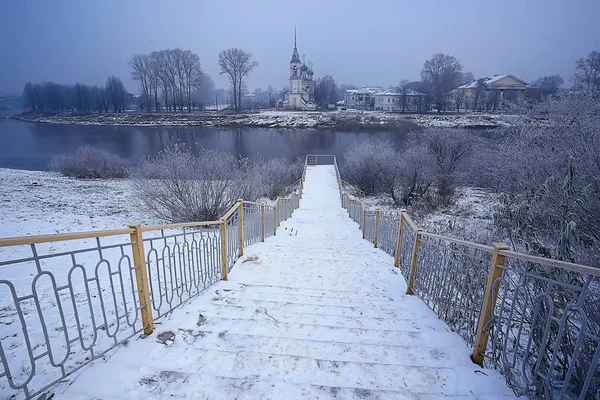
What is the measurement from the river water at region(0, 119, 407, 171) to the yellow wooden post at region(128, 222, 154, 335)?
1052 inches

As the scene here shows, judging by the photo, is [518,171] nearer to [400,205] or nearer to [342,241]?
[342,241]

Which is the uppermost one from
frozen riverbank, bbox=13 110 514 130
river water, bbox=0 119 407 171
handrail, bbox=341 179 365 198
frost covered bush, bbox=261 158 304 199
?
frozen riverbank, bbox=13 110 514 130

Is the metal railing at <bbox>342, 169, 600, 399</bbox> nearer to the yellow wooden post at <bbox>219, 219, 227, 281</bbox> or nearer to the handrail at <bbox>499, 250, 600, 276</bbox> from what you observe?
the handrail at <bbox>499, 250, 600, 276</bbox>

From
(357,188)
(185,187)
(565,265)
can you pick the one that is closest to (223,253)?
(565,265)

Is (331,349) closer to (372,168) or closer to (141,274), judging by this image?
(141,274)

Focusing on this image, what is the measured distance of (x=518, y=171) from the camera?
1073cm

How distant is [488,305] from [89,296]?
3461 mm

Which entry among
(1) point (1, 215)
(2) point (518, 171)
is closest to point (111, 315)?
(1) point (1, 215)

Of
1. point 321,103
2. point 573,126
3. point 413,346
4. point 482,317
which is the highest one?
point 321,103

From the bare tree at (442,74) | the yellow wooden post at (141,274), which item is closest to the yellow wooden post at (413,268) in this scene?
the yellow wooden post at (141,274)

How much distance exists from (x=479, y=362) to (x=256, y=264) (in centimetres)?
350

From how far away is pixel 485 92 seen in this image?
211 feet

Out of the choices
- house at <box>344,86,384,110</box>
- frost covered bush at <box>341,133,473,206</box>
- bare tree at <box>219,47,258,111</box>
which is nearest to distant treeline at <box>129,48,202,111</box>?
bare tree at <box>219,47,258,111</box>

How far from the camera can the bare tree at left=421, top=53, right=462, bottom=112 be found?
65.1 metres
